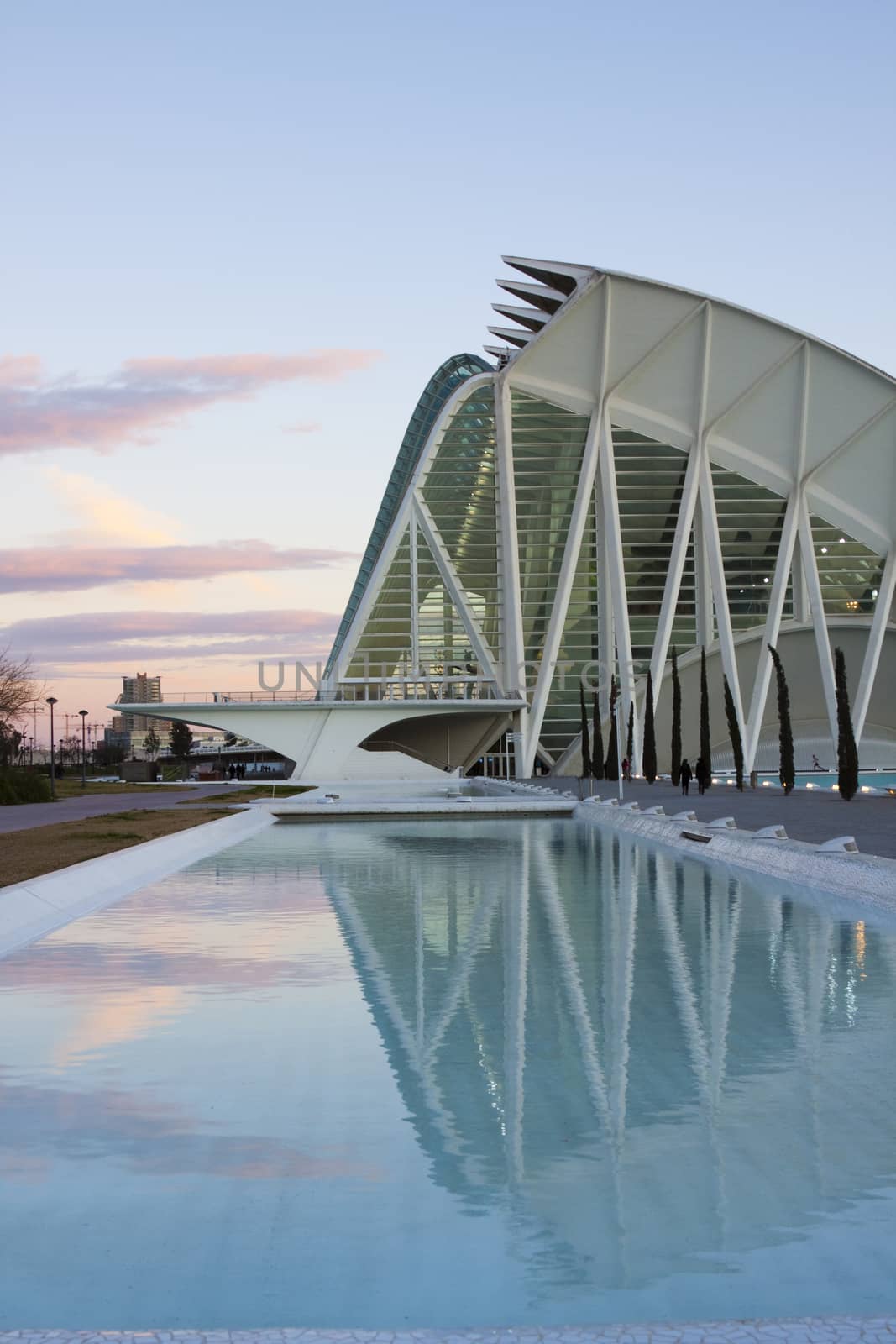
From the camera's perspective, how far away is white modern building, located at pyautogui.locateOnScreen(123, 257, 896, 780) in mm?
54438

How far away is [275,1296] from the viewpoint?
13.3 ft

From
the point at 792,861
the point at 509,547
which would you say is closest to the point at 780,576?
the point at 509,547

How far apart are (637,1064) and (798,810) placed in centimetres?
2124

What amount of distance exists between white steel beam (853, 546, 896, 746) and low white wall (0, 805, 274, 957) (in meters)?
37.0

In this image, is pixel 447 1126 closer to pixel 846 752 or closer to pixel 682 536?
pixel 846 752

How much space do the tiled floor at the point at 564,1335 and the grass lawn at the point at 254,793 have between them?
36.6 m

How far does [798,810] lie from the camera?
1081 inches

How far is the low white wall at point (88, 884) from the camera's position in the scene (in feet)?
40.4

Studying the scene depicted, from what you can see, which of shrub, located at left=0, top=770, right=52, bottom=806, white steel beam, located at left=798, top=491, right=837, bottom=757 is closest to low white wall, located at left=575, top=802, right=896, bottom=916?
shrub, located at left=0, top=770, right=52, bottom=806

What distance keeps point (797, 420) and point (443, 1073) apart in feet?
169

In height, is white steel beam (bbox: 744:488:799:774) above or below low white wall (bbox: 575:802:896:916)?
above

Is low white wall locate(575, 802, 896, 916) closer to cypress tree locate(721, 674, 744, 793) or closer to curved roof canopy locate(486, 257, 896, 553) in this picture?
cypress tree locate(721, 674, 744, 793)

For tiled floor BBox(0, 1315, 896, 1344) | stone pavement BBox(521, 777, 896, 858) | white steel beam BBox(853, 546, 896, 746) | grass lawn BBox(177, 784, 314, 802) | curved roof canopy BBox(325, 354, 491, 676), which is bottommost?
grass lawn BBox(177, 784, 314, 802)

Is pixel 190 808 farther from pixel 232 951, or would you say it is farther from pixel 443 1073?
pixel 443 1073
